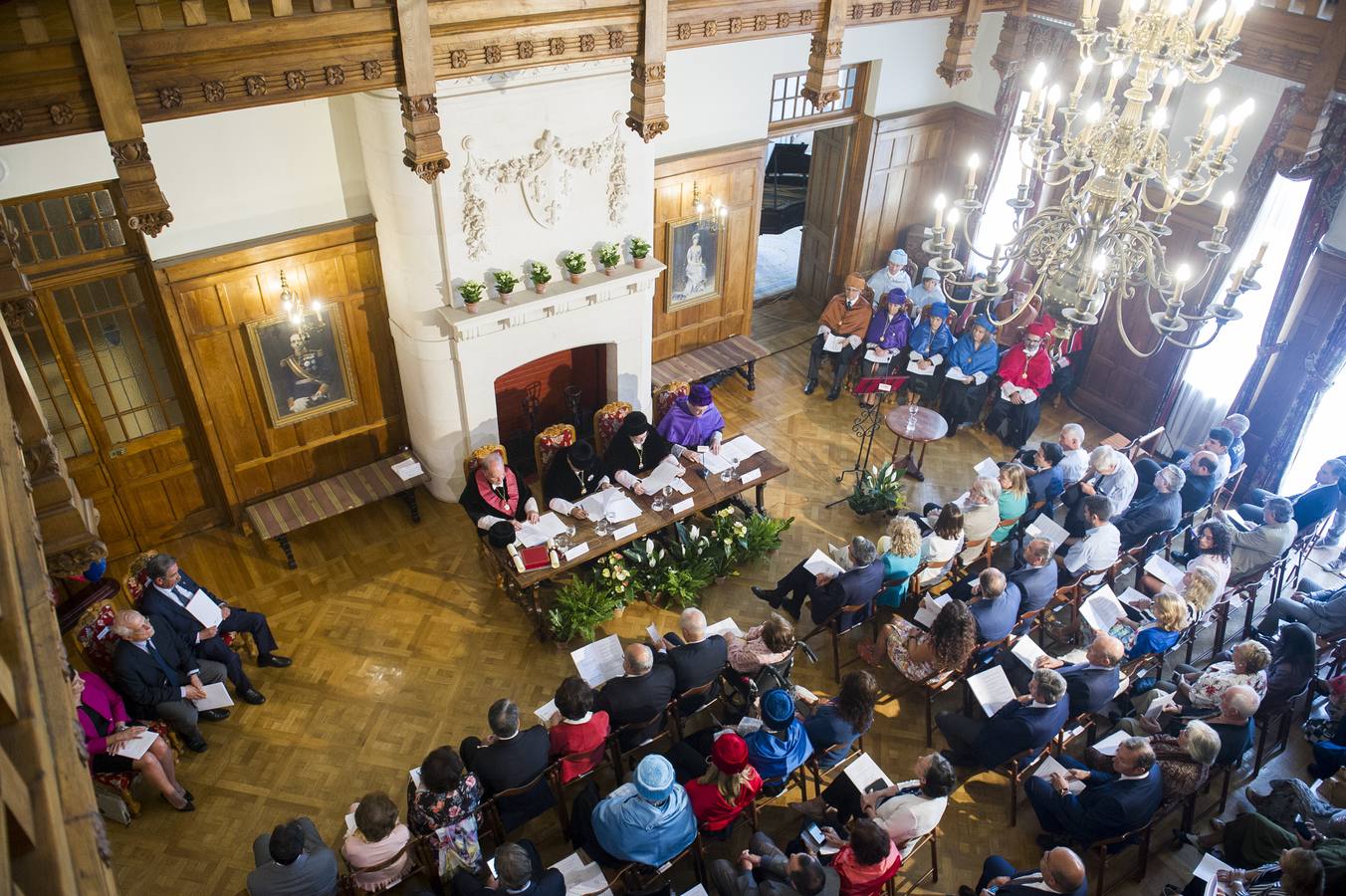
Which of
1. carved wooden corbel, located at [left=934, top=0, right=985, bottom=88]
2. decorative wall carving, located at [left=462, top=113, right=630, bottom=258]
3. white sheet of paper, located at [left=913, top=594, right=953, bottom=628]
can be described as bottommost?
white sheet of paper, located at [left=913, top=594, right=953, bottom=628]

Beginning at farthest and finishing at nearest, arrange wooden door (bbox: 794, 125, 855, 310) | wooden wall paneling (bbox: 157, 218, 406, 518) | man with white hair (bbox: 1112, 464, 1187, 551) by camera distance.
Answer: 1. wooden door (bbox: 794, 125, 855, 310)
2. man with white hair (bbox: 1112, 464, 1187, 551)
3. wooden wall paneling (bbox: 157, 218, 406, 518)

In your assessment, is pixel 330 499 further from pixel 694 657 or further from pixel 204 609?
pixel 694 657

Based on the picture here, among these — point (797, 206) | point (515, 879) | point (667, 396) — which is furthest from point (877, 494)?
point (797, 206)

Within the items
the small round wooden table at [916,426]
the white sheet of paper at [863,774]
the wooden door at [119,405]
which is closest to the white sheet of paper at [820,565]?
the white sheet of paper at [863,774]

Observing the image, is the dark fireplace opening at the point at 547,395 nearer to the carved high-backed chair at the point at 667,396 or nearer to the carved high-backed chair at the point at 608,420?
the carved high-backed chair at the point at 608,420

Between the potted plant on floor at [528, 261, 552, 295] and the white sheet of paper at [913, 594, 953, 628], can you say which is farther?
the potted plant on floor at [528, 261, 552, 295]

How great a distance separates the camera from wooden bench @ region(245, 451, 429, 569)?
830 cm

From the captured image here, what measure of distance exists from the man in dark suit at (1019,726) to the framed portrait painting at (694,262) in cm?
585

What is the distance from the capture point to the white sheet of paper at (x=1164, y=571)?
24.8 feet

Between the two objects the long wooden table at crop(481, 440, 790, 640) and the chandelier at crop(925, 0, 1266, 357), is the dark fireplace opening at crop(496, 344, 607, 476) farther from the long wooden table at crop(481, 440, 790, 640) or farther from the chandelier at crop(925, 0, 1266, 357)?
the chandelier at crop(925, 0, 1266, 357)

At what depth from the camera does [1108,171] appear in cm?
515

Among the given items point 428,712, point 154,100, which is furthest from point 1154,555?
point 154,100

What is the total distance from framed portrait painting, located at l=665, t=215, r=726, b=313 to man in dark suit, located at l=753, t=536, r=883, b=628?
4.07 metres

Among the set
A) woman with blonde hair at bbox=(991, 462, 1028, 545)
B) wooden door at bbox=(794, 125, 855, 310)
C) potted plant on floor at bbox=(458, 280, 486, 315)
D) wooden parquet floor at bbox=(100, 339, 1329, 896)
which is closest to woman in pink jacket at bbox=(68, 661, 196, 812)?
wooden parquet floor at bbox=(100, 339, 1329, 896)
